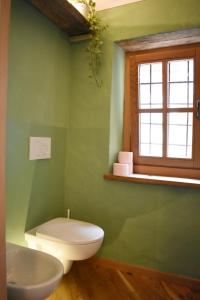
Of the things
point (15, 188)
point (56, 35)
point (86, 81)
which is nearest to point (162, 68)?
point (86, 81)

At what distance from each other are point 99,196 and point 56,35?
143 centimetres

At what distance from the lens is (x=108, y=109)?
198 centimetres

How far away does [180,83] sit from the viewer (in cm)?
196

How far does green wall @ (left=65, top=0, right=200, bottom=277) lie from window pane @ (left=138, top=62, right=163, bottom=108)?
0.19 m

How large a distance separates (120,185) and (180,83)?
3.33 feet

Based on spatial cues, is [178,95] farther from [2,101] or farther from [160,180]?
[2,101]

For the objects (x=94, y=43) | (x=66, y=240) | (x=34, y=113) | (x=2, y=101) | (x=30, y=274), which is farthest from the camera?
(x=94, y=43)

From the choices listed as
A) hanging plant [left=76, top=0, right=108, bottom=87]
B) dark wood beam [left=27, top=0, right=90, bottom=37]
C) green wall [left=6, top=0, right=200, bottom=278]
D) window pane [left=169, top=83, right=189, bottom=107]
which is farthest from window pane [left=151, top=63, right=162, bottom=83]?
dark wood beam [left=27, top=0, right=90, bottom=37]

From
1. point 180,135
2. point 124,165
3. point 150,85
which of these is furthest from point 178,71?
point 124,165

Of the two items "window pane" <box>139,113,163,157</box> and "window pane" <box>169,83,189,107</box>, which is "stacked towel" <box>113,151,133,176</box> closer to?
"window pane" <box>139,113,163,157</box>

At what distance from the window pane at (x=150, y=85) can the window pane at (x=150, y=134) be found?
0.35ft

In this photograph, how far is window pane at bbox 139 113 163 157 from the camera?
2.05 meters

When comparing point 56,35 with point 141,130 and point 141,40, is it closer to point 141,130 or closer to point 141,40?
point 141,40

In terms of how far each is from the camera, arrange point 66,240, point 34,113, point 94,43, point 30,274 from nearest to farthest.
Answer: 1. point 30,274
2. point 66,240
3. point 34,113
4. point 94,43
